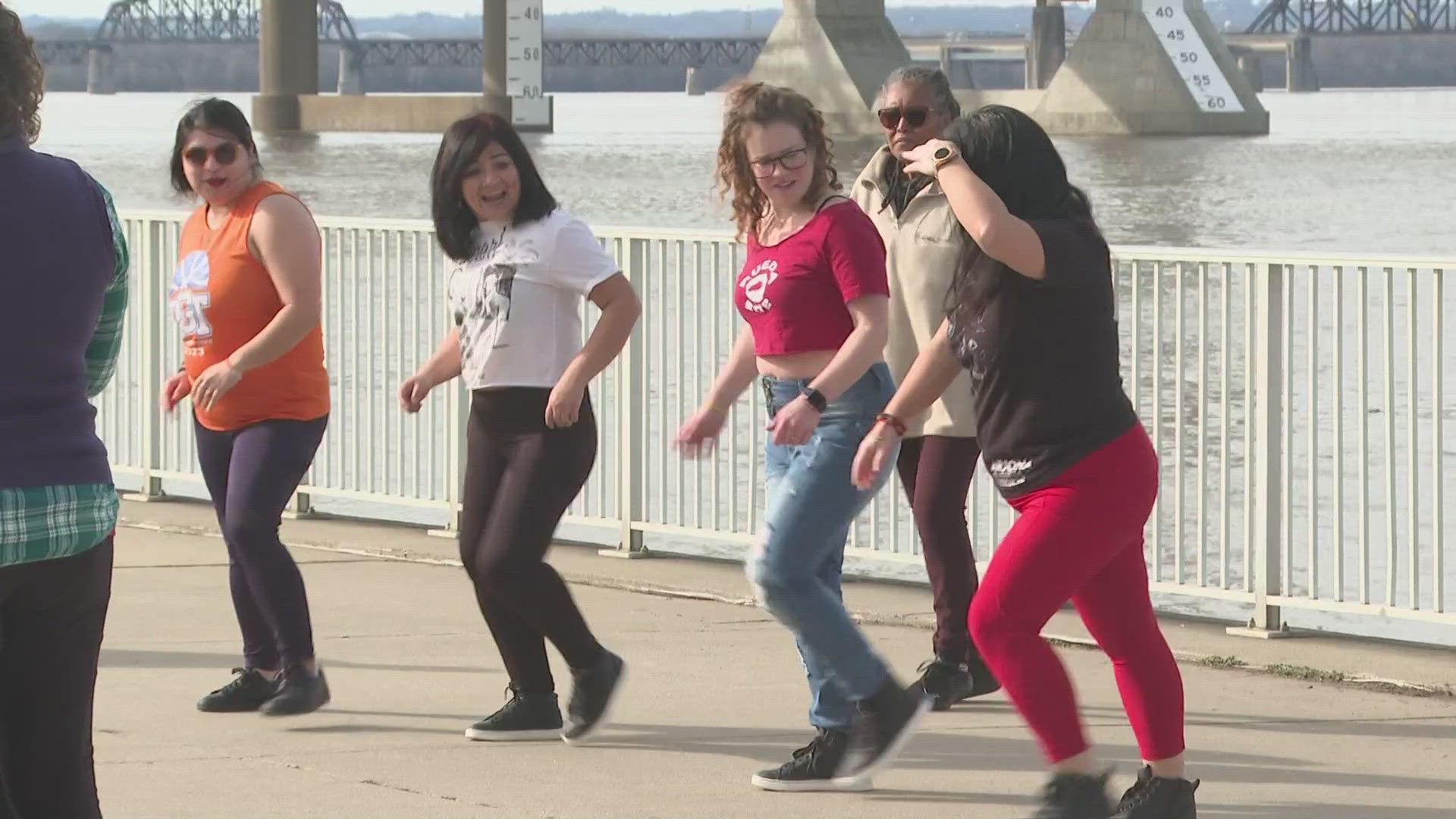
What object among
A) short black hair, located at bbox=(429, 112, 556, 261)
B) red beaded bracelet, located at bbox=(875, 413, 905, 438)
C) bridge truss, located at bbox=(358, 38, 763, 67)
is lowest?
red beaded bracelet, located at bbox=(875, 413, 905, 438)

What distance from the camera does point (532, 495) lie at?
6082mm

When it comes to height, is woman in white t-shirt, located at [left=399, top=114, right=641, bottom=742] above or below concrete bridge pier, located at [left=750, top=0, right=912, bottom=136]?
below

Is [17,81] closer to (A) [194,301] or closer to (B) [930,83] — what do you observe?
(A) [194,301]

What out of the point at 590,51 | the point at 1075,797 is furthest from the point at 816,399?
the point at 590,51

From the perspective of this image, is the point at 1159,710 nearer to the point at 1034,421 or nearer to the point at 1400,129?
the point at 1034,421

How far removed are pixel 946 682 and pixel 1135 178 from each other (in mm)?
50535

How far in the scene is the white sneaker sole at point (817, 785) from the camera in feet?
18.7

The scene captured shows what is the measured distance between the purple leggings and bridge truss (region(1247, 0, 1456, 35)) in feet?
572

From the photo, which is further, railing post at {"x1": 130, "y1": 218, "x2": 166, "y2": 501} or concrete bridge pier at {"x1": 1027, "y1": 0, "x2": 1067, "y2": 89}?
concrete bridge pier at {"x1": 1027, "y1": 0, "x2": 1067, "y2": 89}

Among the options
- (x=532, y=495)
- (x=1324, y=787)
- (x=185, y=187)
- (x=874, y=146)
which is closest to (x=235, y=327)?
(x=185, y=187)

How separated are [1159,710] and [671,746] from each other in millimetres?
1540

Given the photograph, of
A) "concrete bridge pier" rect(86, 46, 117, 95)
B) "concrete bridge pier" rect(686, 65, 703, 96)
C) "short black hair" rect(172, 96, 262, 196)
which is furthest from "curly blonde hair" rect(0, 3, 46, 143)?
"concrete bridge pier" rect(86, 46, 117, 95)

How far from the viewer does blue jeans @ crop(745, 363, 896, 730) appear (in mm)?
5633

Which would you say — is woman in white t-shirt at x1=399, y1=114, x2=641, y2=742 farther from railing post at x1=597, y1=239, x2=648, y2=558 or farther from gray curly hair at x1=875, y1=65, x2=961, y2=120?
railing post at x1=597, y1=239, x2=648, y2=558
